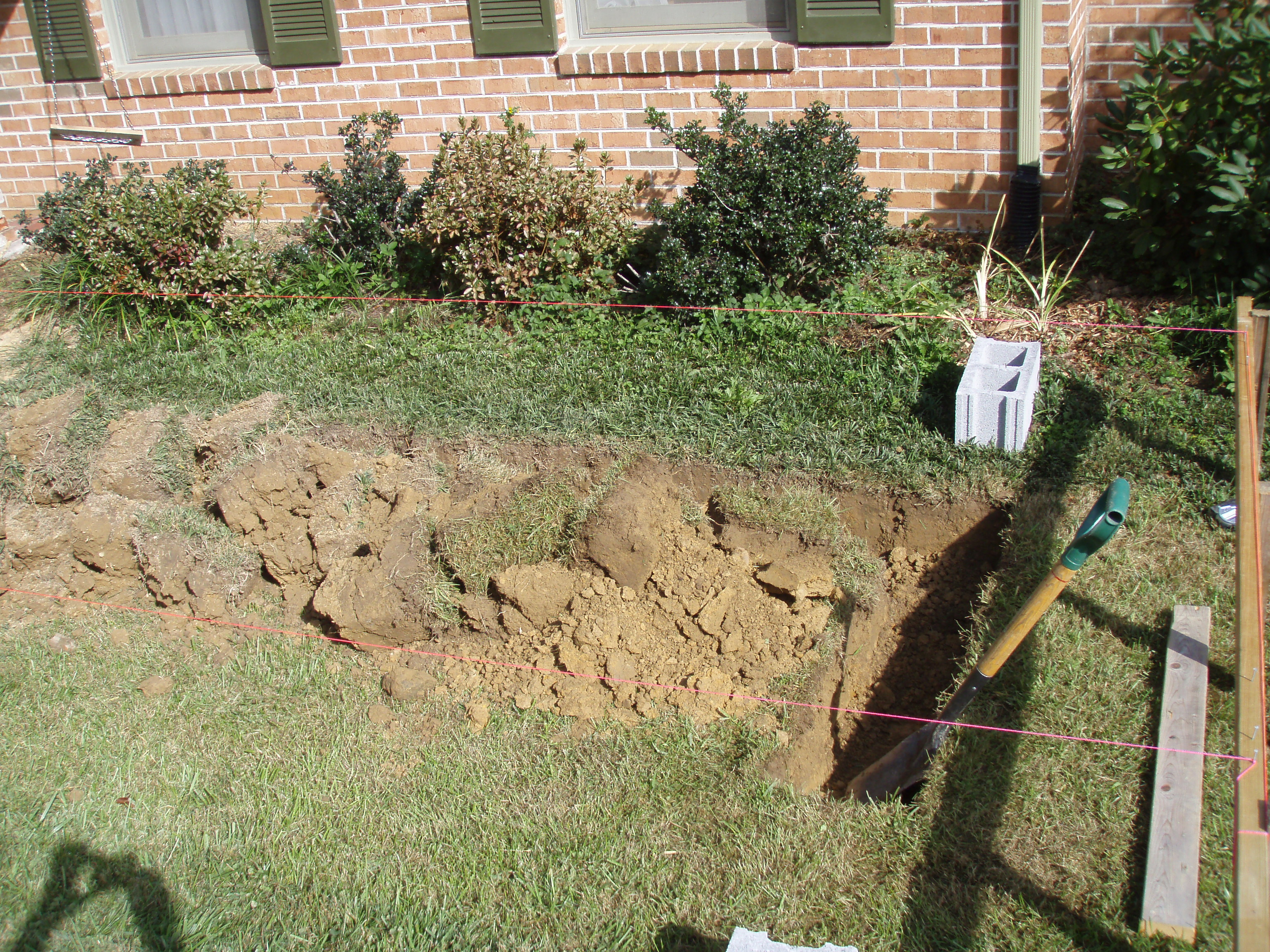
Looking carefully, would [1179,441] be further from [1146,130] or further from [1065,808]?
[1065,808]

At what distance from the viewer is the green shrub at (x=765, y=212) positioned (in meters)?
5.09

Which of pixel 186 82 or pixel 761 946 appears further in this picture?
pixel 186 82

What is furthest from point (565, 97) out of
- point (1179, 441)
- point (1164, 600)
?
point (1164, 600)

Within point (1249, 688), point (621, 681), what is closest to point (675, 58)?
point (621, 681)

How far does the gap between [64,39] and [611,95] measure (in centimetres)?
436

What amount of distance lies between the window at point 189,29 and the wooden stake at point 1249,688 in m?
6.64

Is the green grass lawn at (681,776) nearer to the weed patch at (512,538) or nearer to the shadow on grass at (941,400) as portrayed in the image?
the shadow on grass at (941,400)

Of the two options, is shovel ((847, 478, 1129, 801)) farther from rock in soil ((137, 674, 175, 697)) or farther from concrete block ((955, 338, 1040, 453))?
rock in soil ((137, 674, 175, 697))

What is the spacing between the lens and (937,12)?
5.48 meters

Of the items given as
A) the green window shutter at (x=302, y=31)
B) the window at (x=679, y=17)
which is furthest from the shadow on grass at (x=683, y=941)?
the green window shutter at (x=302, y=31)

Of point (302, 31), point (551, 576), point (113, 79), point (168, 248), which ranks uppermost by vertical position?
point (302, 31)

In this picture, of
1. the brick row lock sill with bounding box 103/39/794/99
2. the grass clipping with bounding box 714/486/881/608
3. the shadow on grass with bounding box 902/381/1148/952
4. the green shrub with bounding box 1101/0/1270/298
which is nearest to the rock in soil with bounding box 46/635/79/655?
the grass clipping with bounding box 714/486/881/608

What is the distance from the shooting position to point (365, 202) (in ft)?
21.0

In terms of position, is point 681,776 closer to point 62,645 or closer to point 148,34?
point 62,645
